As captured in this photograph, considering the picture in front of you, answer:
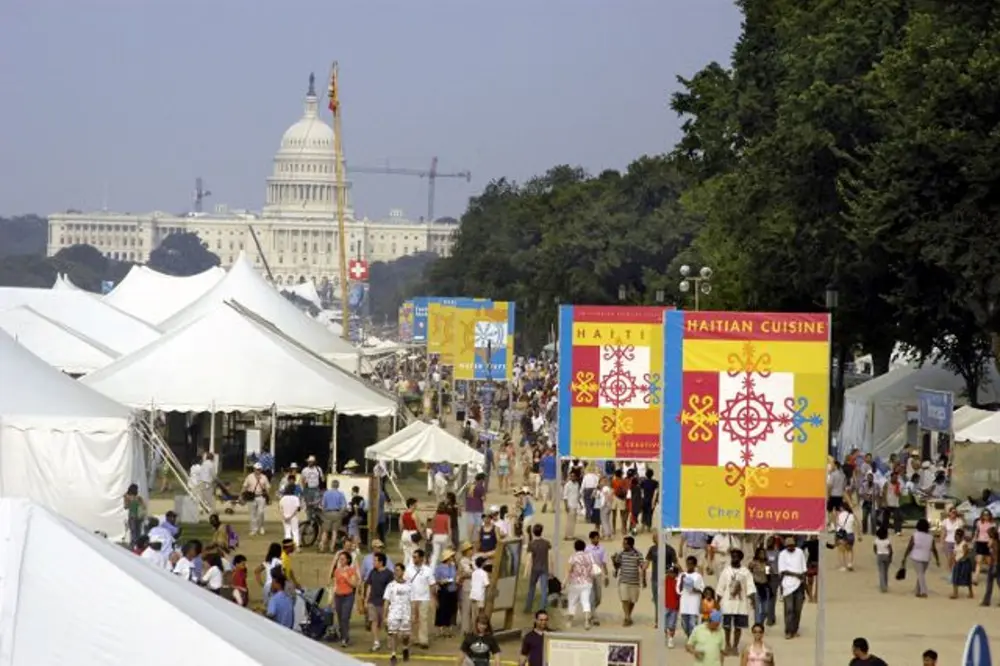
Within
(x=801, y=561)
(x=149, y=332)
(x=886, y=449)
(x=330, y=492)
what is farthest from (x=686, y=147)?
(x=801, y=561)

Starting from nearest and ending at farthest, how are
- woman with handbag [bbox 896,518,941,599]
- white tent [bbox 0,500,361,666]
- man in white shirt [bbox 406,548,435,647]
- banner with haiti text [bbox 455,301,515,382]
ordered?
1. white tent [bbox 0,500,361,666]
2. man in white shirt [bbox 406,548,435,647]
3. woman with handbag [bbox 896,518,941,599]
4. banner with haiti text [bbox 455,301,515,382]

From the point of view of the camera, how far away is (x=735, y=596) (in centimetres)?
2559

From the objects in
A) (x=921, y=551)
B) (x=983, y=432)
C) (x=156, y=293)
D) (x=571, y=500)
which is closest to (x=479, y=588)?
(x=921, y=551)

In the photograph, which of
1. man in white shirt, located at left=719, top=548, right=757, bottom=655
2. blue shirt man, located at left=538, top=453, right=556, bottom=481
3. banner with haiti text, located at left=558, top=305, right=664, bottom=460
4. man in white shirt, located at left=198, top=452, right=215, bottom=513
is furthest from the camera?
blue shirt man, located at left=538, top=453, right=556, bottom=481

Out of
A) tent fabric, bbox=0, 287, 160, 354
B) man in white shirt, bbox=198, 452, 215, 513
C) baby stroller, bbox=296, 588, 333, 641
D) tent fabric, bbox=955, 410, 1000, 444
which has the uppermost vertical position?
tent fabric, bbox=0, 287, 160, 354

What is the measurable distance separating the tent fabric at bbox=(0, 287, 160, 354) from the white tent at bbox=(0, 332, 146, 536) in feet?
92.6

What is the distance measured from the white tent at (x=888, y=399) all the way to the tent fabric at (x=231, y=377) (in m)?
10.1

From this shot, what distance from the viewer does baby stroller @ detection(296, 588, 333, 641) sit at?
83.4 ft

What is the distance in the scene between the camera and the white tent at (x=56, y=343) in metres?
57.0

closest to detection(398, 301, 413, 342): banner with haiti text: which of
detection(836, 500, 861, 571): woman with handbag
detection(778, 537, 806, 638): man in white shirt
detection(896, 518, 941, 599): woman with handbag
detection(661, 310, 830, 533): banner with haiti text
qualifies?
detection(836, 500, 861, 571): woman with handbag

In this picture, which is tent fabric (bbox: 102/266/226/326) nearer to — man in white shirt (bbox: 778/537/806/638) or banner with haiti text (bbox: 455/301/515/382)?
banner with haiti text (bbox: 455/301/515/382)

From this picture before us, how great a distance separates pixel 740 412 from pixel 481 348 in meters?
36.6

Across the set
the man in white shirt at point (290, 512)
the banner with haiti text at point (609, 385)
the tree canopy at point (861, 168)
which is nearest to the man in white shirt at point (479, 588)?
the banner with haiti text at point (609, 385)

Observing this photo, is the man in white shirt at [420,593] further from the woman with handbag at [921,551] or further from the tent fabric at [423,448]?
the tent fabric at [423,448]
